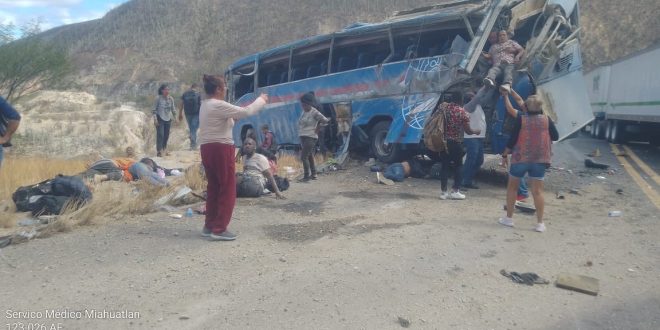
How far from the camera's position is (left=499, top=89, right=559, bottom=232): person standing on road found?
6066 mm

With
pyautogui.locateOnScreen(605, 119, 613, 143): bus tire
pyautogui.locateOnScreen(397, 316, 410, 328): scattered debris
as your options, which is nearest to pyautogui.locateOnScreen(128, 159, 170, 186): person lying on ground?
pyautogui.locateOnScreen(397, 316, 410, 328): scattered debris

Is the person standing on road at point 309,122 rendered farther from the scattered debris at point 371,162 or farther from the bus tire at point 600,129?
the bus tire at point 600,129

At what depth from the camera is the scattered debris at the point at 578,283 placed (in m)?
4.34

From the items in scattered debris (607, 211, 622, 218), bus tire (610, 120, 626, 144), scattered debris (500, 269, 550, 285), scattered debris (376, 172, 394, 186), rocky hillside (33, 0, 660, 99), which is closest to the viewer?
scattered debris (500, 269, 550, 285)

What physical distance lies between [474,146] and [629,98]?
1150 centimetres

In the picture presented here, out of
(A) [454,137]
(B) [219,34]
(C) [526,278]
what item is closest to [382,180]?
(A) [454,137]

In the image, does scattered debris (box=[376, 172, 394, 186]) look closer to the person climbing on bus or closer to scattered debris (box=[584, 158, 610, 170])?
the person climbing on bus

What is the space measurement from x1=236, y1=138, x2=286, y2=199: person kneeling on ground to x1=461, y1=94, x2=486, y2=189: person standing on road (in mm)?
2977

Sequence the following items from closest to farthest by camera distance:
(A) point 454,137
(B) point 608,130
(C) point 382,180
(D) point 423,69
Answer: (A) point 454,137 < (C) point 382,180 < (D) point 423,69 < (B) point 608,130

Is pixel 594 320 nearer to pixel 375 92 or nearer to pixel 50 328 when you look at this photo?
pixel 50 328

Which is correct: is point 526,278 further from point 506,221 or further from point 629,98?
point 629,98

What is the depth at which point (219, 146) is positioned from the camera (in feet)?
17.7

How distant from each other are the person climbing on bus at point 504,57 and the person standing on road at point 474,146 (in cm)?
50

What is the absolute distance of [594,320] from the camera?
12.7ft
